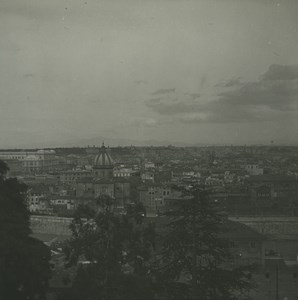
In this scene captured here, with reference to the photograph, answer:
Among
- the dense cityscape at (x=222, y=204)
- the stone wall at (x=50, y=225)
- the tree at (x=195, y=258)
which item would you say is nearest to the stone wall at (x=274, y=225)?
the dense cityscape at (x=222, y=204)

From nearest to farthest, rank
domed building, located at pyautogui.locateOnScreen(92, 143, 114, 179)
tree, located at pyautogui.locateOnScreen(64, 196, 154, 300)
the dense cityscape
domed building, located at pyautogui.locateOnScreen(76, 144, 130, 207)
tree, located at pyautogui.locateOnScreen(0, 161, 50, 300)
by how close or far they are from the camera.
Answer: tree, located at pyautogui.locateOnScreen(64, 196, 154, 300) → tree, located at pyautogui.locateOnScreen(0, 161, 50, 300) → the dense cityscape → domed building, located at pyautogui.locateOnScreen(76, 144, 130, 207) → domed building, located at pyautogui.locateOnScreen(92, 143, 114, 179)

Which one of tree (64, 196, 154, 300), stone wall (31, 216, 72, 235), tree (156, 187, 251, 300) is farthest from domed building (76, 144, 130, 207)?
tree (156, 187, 251, 300)

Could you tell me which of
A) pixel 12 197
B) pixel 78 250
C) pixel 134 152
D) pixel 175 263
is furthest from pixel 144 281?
pixel 134 152

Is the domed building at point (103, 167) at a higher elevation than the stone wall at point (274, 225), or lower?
higher

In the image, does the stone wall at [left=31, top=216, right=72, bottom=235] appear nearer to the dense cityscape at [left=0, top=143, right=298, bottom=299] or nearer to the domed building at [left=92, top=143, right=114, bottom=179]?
the dense cityscape at [left=0, top=143, right=298, bottom=299]

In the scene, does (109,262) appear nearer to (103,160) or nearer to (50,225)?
(50,225)

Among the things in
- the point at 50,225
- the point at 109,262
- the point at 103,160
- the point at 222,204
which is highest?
the point at 103,160

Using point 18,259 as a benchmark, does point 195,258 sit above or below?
above

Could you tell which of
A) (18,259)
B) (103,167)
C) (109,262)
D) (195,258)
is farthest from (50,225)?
(195,258)

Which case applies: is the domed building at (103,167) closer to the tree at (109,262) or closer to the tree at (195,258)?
the tree at (109,262)
